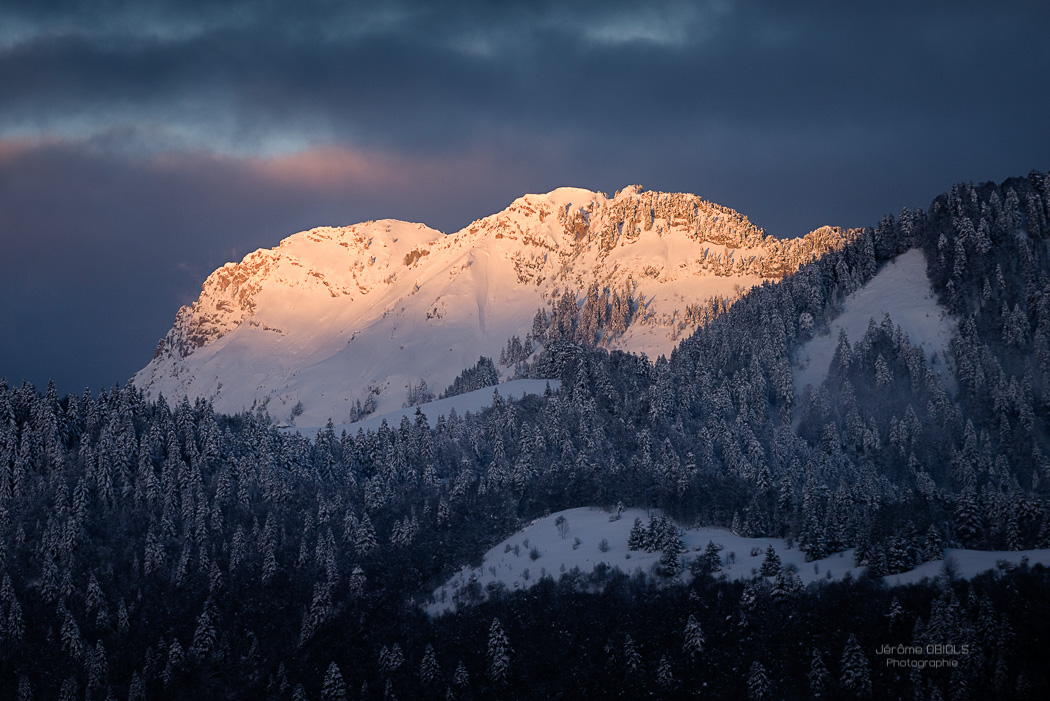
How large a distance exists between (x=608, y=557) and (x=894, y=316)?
65.3 metres

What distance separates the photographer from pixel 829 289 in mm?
161125

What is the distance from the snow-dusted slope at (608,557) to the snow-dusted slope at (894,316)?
42.3m

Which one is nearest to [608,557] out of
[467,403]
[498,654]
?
[498,654]

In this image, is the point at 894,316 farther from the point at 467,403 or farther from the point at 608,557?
the point at 608,557

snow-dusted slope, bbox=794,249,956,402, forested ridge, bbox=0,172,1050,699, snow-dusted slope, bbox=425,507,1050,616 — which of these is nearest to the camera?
forested ridge, bbox=0,172,1050,699

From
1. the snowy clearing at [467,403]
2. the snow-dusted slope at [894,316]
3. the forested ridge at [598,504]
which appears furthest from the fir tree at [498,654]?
the snow-dusted slope at [894,316]

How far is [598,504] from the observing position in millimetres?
122312

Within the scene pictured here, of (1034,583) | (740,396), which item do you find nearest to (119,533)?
(740,396)

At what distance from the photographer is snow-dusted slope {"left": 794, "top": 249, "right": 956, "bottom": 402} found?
Answer: 143 metres

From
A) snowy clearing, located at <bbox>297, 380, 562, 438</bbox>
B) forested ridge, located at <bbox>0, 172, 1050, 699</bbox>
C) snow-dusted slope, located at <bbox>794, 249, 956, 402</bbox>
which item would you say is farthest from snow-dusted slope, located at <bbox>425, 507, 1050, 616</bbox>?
snow-dusted slope, located at <bbox>794, 249, 956, 402</bbox>

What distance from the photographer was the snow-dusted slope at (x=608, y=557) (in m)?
89.5

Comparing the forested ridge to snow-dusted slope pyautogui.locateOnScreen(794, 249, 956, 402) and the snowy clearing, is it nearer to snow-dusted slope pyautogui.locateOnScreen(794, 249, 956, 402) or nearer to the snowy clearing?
snow-dusted slope pyautogui.locateOnScreen(794, 249, 956, 402)

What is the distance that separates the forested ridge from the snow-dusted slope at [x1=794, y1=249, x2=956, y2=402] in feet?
7.87

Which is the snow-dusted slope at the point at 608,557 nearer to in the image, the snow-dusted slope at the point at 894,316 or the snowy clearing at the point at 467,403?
the snowy clearing at the point at 467,403
